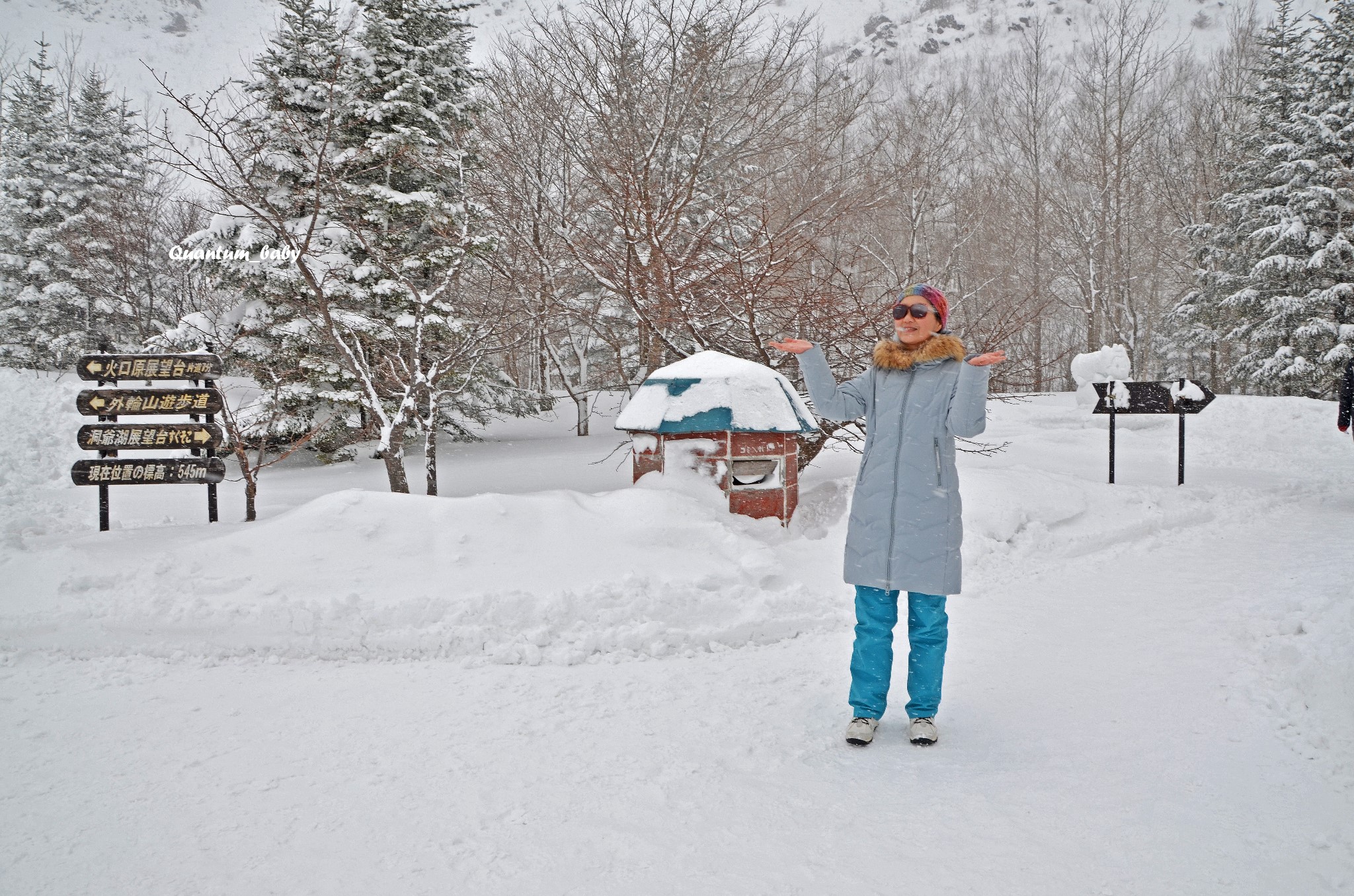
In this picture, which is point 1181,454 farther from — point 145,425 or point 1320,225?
point 1320,225

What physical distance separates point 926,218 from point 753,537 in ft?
70.1

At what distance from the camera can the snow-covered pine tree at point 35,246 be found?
1994 cm

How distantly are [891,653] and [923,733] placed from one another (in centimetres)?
33

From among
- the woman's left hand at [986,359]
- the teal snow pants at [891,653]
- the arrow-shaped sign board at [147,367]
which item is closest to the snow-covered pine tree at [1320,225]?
the woman's left hand at [986,359]

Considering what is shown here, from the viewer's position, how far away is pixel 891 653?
10.8ft

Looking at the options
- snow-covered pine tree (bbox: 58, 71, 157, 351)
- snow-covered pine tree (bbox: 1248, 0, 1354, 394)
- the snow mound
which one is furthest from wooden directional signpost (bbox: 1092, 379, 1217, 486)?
snow-covered pine tree (bbox: 58, 71, 157, 351)

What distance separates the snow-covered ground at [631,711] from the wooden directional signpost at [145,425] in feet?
1.82

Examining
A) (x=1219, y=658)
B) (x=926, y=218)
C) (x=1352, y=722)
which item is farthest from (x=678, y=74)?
(x=926, y=218)

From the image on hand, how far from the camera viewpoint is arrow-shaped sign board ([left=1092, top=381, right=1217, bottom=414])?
9852mm

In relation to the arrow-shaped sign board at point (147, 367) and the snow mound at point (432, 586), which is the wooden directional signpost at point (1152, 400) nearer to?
the snow mound at point (432, 586)

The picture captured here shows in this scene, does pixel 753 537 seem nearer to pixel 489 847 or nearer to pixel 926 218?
pixel 489 847

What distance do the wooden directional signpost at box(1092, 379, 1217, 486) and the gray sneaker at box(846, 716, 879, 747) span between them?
805 cm

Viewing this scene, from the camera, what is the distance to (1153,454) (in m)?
13.9

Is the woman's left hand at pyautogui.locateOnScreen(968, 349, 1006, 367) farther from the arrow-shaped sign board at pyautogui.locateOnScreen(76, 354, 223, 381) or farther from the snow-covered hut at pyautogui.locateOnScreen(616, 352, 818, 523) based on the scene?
the arrow-shaped sign board at pyautogui.locateOnScreen(76, 354, 223, 381)
